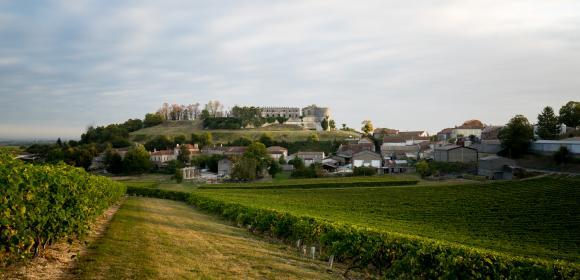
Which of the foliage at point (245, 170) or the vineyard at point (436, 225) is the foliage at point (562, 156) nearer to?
the vineyard at point (436, 225)

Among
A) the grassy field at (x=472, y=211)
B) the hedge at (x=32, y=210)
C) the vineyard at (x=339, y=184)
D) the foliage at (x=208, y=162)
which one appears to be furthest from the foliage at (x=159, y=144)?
the hedge at (x=32, y=210)

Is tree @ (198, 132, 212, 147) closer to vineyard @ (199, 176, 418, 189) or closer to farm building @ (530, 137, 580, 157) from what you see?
vineyard @ (199, 176, 418, 189)

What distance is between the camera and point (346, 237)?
17.9 metres

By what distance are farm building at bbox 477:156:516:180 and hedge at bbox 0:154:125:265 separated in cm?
6518

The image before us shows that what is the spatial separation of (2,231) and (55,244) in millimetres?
5011

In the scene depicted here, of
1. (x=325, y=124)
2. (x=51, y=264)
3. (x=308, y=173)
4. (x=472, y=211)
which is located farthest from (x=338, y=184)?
(x=325, y=124)

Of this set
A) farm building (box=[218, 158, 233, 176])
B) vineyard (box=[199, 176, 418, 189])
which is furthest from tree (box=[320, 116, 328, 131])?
vineyard (box=[199, 176, 418, 189])

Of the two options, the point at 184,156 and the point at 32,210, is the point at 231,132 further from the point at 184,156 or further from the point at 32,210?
the point at 32,210

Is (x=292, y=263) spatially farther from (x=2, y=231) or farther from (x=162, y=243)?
(x=2, y=231)

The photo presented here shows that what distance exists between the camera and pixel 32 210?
1129 cm

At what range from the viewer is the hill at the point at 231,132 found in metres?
150

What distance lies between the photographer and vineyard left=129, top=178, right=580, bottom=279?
515 inches

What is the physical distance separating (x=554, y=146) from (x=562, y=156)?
255 inches

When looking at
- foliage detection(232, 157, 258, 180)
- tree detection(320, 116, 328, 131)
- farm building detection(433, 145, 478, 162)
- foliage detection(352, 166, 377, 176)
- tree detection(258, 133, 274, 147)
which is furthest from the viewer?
tree detection(320, 116, 328, 131)
